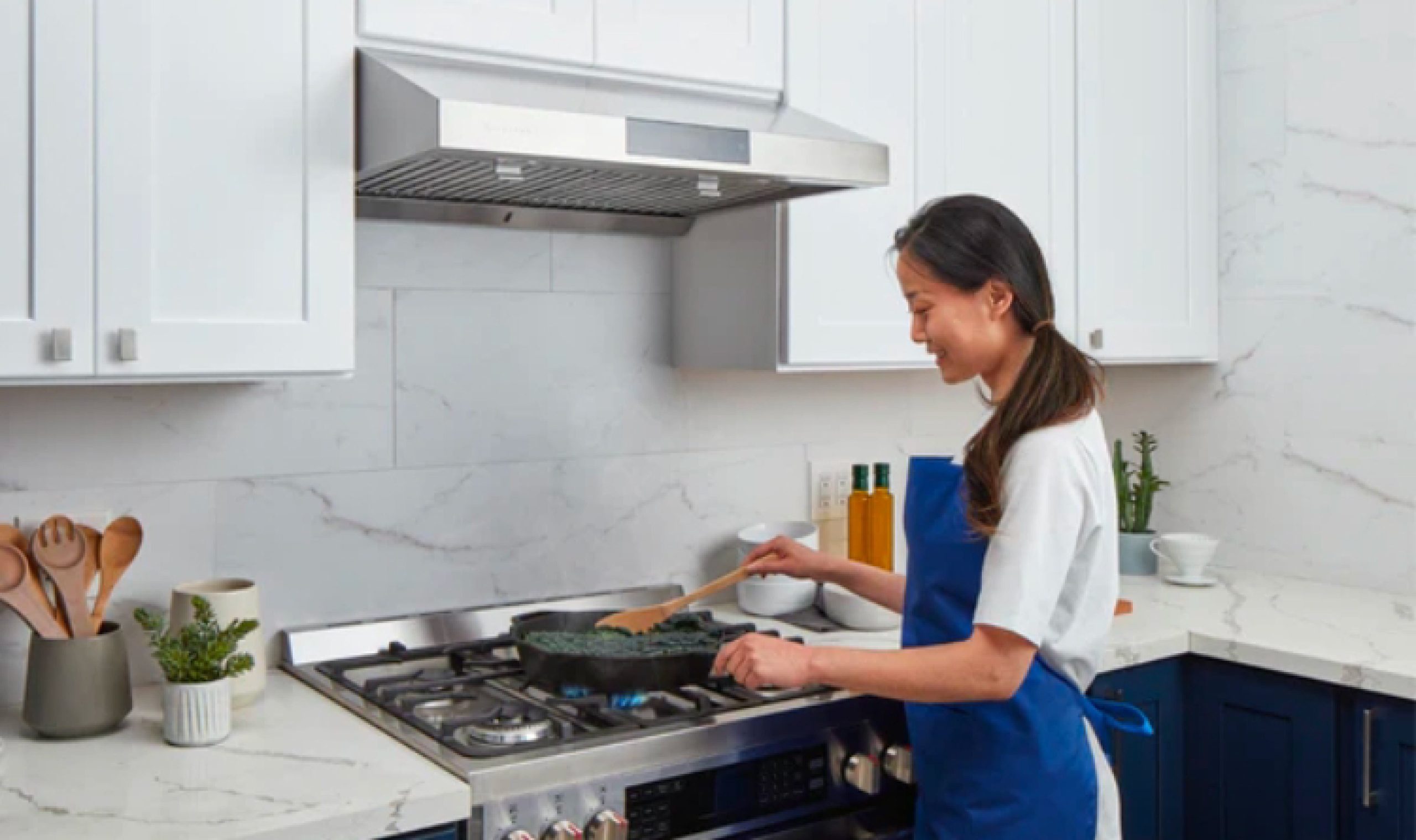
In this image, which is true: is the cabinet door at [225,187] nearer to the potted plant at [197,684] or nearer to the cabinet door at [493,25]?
the cabinet door at [493,25]

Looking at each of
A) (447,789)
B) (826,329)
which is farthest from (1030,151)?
(447,789)

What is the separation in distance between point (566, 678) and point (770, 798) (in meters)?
0.34

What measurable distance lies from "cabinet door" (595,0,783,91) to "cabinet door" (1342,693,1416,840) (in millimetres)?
1421

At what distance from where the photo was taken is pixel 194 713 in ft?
5.87

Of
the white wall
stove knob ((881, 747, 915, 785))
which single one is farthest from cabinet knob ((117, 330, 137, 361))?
the white wall

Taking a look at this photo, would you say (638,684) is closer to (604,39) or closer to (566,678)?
(566,678)

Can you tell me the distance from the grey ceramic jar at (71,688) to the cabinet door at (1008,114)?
5.07 ft

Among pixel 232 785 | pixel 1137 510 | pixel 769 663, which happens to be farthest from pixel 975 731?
pixel 1137 510

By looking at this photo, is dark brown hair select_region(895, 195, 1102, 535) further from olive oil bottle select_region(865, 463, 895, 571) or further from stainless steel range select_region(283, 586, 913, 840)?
olive oil bottle select_region(865, 463, 895, 571)

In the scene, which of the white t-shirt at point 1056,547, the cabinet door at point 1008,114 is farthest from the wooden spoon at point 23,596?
the cabinet door at point 1008,114

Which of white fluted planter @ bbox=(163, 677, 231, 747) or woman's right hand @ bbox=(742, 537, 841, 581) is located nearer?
white fluted planter @ bbox=(163, 677, 231, 747)

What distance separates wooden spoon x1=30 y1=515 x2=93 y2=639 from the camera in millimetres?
1890

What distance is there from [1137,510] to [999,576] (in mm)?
1554

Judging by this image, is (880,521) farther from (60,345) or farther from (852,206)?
(60,345)
